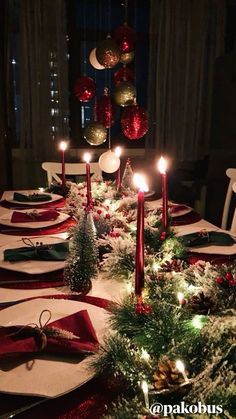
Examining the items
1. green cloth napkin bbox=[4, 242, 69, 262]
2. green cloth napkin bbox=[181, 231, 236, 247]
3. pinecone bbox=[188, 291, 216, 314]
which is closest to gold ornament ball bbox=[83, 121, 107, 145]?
green cloth napkin bbox=[181, 231, 236, 247]

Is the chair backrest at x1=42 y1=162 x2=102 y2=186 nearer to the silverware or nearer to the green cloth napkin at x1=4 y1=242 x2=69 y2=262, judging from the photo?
the green cloth napkin at x1=4 y1=242 x2=69 y2=262

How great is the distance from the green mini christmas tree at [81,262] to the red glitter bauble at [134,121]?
1.48 m

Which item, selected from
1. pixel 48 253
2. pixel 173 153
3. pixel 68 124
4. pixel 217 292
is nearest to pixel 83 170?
pixel 68 124

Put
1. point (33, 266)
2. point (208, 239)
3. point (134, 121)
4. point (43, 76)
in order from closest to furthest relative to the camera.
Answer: point (33, 266), point (208, 239), point (134, 121), point (43, 76)

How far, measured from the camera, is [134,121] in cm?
229

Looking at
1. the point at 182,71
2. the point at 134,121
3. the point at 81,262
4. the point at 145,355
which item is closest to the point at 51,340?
the point at 145,355

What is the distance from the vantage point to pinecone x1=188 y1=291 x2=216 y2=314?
2.15 ft

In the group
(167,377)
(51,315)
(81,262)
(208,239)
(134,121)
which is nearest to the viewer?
(167,377)

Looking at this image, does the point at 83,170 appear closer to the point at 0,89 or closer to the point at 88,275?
the point at 0,89

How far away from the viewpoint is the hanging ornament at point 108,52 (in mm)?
2164

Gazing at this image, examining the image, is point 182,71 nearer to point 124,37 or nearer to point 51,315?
point 124,37

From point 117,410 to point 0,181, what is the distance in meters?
3.50

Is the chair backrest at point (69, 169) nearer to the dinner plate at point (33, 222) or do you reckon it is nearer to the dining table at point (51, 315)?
the dinner plate at point (33, 222)

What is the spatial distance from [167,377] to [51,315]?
0.32m
